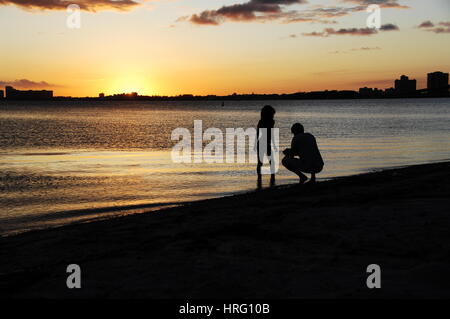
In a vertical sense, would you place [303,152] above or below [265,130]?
below

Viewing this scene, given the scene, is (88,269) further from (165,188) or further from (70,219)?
(165,188)

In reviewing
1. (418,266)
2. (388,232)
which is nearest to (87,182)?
(388,232)

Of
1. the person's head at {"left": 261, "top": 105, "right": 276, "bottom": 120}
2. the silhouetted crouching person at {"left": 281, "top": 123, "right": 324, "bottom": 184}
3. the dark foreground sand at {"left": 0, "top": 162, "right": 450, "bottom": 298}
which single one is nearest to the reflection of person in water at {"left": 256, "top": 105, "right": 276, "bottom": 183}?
the person's head at {"left": 261, "top": 105, "right": 276, "bottom": 120}

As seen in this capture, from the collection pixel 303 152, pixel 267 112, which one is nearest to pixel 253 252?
pixel 303 152

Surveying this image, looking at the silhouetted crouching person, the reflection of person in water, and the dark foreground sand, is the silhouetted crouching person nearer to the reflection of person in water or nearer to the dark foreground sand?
the reflection of person in water

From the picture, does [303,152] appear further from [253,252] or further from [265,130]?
[253,252]

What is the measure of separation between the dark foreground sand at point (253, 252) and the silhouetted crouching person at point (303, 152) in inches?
103

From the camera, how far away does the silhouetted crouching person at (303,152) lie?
1262 cm

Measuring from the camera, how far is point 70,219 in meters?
12.0

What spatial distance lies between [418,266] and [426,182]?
25.1 ft

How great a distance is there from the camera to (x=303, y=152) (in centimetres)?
1299

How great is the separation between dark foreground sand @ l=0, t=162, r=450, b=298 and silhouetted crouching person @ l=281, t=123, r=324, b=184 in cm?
262

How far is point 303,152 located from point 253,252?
713 cm

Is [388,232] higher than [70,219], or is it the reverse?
[388,232]
